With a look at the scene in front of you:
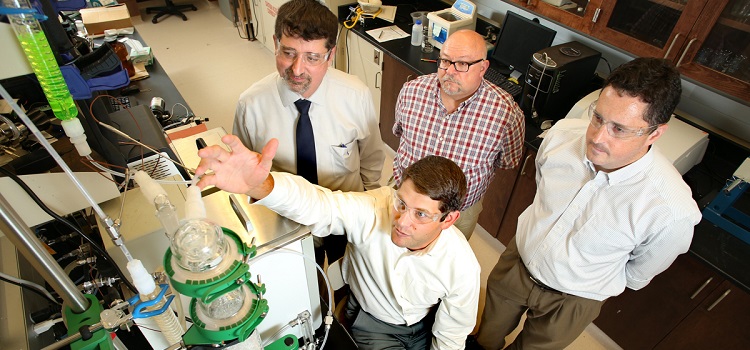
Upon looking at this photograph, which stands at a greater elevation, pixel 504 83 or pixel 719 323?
pixel 504 83

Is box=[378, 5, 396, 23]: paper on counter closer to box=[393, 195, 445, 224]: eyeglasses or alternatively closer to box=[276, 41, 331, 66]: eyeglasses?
box=[276, 41, 331, 66]: eyeglasses

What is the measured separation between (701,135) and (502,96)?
98 centimetres

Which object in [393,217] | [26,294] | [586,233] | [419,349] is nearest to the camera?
[26,294]

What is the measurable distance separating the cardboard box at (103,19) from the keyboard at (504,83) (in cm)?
292

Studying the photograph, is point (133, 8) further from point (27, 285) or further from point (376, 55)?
point (27, 285)

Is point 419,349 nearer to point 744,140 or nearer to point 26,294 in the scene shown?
point 26,294

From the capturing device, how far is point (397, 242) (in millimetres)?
1292

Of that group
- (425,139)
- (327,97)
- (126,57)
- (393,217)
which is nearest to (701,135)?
(425,139)

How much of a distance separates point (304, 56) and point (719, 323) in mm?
2099

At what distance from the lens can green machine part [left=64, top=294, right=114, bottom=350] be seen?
2.31 feet

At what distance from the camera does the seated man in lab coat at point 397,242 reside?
1.04m

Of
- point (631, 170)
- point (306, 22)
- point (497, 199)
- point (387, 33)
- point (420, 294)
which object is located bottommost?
point (497, 199)

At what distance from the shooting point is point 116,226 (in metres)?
0.79

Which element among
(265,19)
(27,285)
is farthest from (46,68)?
(265,19)
